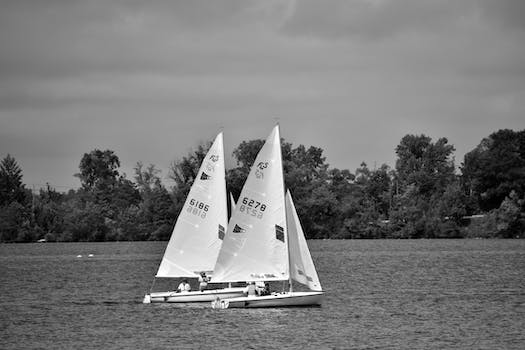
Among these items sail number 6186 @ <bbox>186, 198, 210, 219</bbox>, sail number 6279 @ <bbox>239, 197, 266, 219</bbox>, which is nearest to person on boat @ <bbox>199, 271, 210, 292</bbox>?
sail number 6186 @ <bbox>186, 198, 210, 219</bbox>

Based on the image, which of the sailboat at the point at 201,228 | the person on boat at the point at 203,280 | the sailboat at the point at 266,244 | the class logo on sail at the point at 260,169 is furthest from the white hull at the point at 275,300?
the class logo on sail at the point at 260,169

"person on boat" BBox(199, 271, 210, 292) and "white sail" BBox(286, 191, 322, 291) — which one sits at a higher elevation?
"white sail" BBox(286, 191, 322, 291)

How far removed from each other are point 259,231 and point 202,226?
5054mm

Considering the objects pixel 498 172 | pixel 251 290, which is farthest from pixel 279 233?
pixel 498 172

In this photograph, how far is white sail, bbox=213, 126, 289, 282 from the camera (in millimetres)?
59875

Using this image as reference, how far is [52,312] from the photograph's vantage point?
65.6 meters

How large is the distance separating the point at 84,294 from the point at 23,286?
10639 mm

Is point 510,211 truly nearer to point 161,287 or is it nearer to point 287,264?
point 161,287

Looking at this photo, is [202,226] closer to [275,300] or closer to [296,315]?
[275,300]

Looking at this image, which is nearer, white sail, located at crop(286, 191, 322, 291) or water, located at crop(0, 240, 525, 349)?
water, located at crop(0, 240, 525, 349)

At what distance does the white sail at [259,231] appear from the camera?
59875 millimetres

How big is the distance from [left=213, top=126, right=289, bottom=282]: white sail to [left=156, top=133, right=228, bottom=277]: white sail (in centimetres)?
313

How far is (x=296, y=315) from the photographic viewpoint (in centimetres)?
5962

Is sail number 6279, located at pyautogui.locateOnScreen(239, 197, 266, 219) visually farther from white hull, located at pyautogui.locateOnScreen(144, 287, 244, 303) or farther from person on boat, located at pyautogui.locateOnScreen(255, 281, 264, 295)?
white hull, located at pyautogui.locateOnScreen(144, 287, 244, 303)
